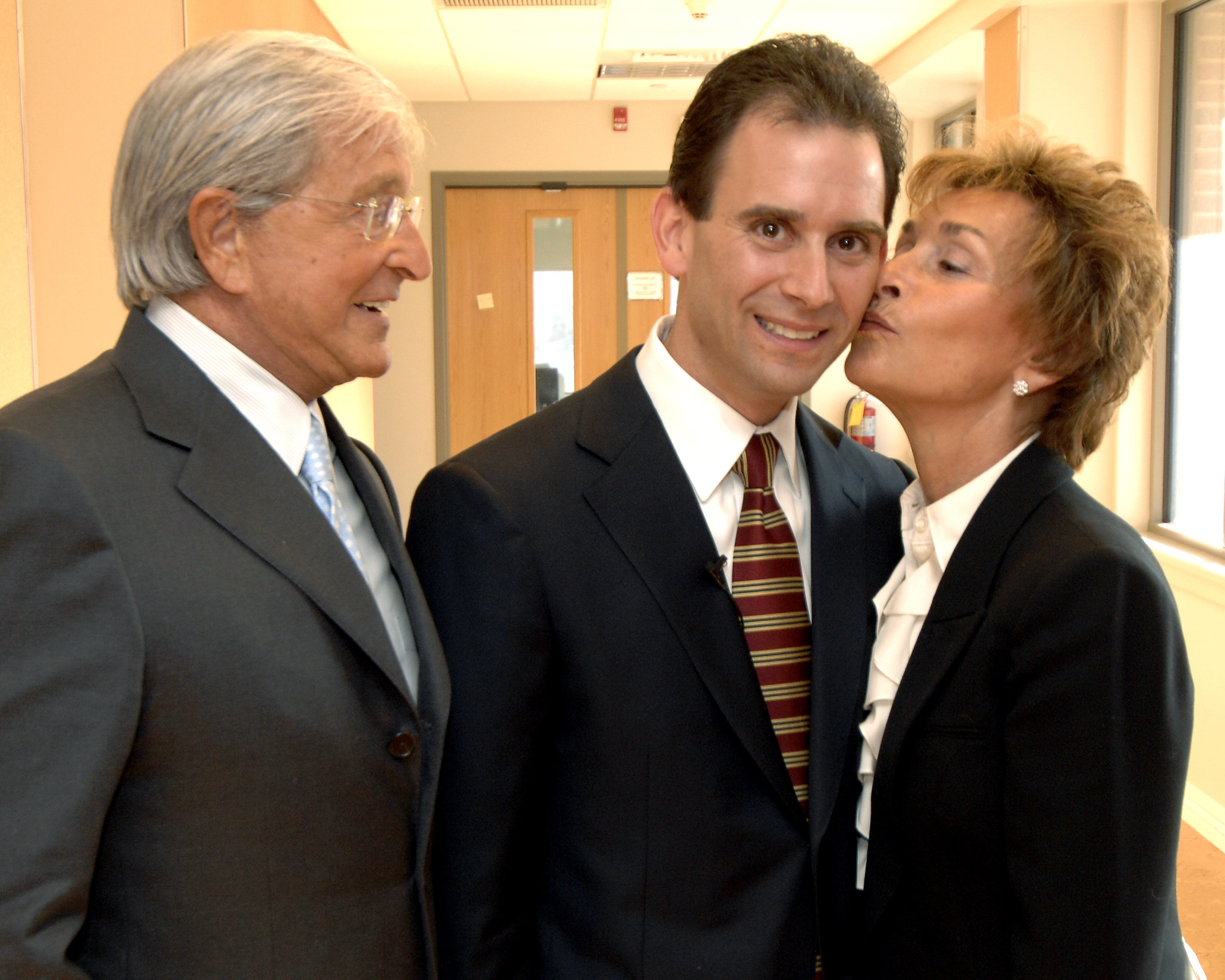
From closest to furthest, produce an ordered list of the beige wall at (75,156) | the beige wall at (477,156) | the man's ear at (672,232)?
the man's ear at (672,232)
the beige wall at (75,156)
the beige wall at (477,156)

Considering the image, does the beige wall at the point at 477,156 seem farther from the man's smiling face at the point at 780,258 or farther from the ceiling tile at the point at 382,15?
the man's smiling face at the point at 780,258

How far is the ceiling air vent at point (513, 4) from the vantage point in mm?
4918

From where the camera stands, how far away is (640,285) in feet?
24.6

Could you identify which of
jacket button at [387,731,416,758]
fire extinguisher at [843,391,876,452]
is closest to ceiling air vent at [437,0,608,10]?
fire extinguisher at [843,391,876,452]

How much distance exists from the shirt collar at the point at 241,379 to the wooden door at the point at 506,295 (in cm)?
619

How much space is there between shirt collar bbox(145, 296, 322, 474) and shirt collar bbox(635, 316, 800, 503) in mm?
459

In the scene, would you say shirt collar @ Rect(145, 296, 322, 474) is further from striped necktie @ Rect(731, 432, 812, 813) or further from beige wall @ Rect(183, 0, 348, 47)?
beige wall @ Rect(183, 0, 348, 47)

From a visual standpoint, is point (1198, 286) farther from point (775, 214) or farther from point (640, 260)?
point (640, 260)

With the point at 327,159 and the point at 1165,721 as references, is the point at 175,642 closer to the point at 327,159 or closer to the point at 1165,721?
the point at 327,159

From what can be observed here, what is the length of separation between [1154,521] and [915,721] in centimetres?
390

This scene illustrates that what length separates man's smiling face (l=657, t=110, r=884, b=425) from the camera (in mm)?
1318

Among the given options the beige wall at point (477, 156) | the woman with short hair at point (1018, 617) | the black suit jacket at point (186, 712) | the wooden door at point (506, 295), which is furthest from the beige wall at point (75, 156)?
the wooden door at point (506, 295)

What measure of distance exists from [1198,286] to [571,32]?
3.25 meters

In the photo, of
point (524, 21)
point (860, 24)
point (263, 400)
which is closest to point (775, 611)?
point (263, 400)
